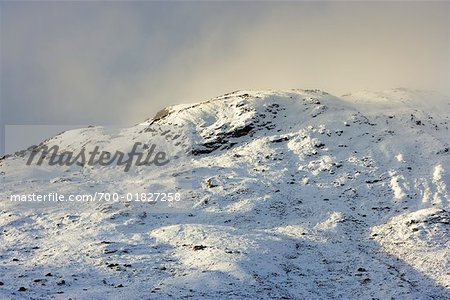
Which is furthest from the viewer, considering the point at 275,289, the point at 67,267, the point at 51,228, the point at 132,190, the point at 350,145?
the point at 350,145

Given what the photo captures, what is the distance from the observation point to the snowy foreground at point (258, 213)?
27.2 metres

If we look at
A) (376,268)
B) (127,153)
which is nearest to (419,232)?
(376,268)

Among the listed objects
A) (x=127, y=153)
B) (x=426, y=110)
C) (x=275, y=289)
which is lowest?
(x=275, y=289)

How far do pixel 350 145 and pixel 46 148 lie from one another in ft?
146

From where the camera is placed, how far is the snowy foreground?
27.2 m

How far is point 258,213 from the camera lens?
39.4 m

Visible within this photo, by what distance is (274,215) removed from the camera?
3909 centimetres

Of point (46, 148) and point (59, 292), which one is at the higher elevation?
point (46, 148)

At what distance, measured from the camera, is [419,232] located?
33812 mm

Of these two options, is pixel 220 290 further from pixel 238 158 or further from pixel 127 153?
pixel 127 153

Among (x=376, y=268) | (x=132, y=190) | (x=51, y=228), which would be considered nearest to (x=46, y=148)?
(x=132, y=190)

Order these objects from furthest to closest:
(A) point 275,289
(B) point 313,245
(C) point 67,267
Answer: (B) point 313,245 < (C) point 67,267 < (A) point 275,289

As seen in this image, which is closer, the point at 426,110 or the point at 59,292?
the point at 59,292

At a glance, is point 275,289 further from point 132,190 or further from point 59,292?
point 132,190
